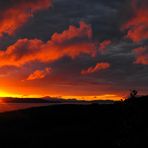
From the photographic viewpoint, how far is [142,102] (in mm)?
63844

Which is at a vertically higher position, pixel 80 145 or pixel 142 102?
pixel 142 102

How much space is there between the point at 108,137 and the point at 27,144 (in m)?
12.1

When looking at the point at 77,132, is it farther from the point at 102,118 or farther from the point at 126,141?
the point at 126,141

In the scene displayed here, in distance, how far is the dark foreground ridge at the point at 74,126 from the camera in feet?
140

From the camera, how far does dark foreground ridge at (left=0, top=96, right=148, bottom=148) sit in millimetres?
42769

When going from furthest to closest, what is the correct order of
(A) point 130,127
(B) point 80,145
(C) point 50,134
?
(C) point 50,134 < (B) point 80,145 < (A) point 130,127


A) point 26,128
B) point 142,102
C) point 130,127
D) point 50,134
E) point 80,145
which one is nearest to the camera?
point 130,127

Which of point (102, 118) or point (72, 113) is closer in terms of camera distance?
point (102, 118)

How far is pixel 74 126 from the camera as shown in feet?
188

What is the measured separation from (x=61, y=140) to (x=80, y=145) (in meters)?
3.55

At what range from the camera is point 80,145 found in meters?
47.8

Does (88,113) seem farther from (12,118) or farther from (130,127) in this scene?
(130,127)

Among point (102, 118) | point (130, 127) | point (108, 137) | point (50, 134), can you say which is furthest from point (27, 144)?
point (130, 127)

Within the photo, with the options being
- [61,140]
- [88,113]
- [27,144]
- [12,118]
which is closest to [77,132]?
[61,140]
